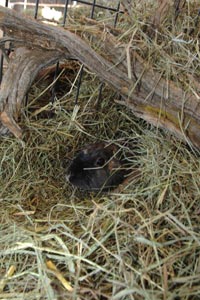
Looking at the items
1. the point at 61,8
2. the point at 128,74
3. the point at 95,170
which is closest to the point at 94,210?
the point at 95,170

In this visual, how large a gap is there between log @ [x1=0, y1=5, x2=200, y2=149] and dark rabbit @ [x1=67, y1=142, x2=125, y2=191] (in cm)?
30

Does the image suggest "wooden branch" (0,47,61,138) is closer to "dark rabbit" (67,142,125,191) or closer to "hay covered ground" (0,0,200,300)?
"hay covered ground" (0,0,200,300)

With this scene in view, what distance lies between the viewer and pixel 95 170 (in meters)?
2.03

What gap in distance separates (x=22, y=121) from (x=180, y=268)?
4.10 ft

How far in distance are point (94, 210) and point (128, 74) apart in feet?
2.35

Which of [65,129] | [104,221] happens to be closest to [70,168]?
[65,129]

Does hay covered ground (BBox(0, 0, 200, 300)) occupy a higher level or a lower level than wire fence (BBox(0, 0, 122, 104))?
lower

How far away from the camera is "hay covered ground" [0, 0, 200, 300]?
1312 mm

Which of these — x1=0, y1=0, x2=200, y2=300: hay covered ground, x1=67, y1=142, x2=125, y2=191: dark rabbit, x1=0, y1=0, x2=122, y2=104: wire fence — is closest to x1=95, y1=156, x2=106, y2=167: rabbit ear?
x1=67, y1=142, x2=125, y2=191: dark rabbit

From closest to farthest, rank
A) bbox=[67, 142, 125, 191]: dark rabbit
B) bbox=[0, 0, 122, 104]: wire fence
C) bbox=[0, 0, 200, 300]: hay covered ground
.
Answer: bbox=[0, 0, 200, 300]: hay covered ground
bbox=[67, 142, 125, 191]: dark rabbit
bbox=[0, 0, 122, 104]: wire fence

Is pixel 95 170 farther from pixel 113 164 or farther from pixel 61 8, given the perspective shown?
pixel 61 8

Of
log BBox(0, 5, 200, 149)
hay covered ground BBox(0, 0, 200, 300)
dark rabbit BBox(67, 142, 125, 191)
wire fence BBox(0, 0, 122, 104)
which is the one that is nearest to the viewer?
hay covered ground BBox(0, 0, 200, 300)

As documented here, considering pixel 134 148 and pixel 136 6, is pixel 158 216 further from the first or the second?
pixel 136 6

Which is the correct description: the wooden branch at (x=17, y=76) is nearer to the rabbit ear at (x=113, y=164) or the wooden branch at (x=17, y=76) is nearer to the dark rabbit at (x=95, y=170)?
the dark rabbit at (x=95, y=170)
